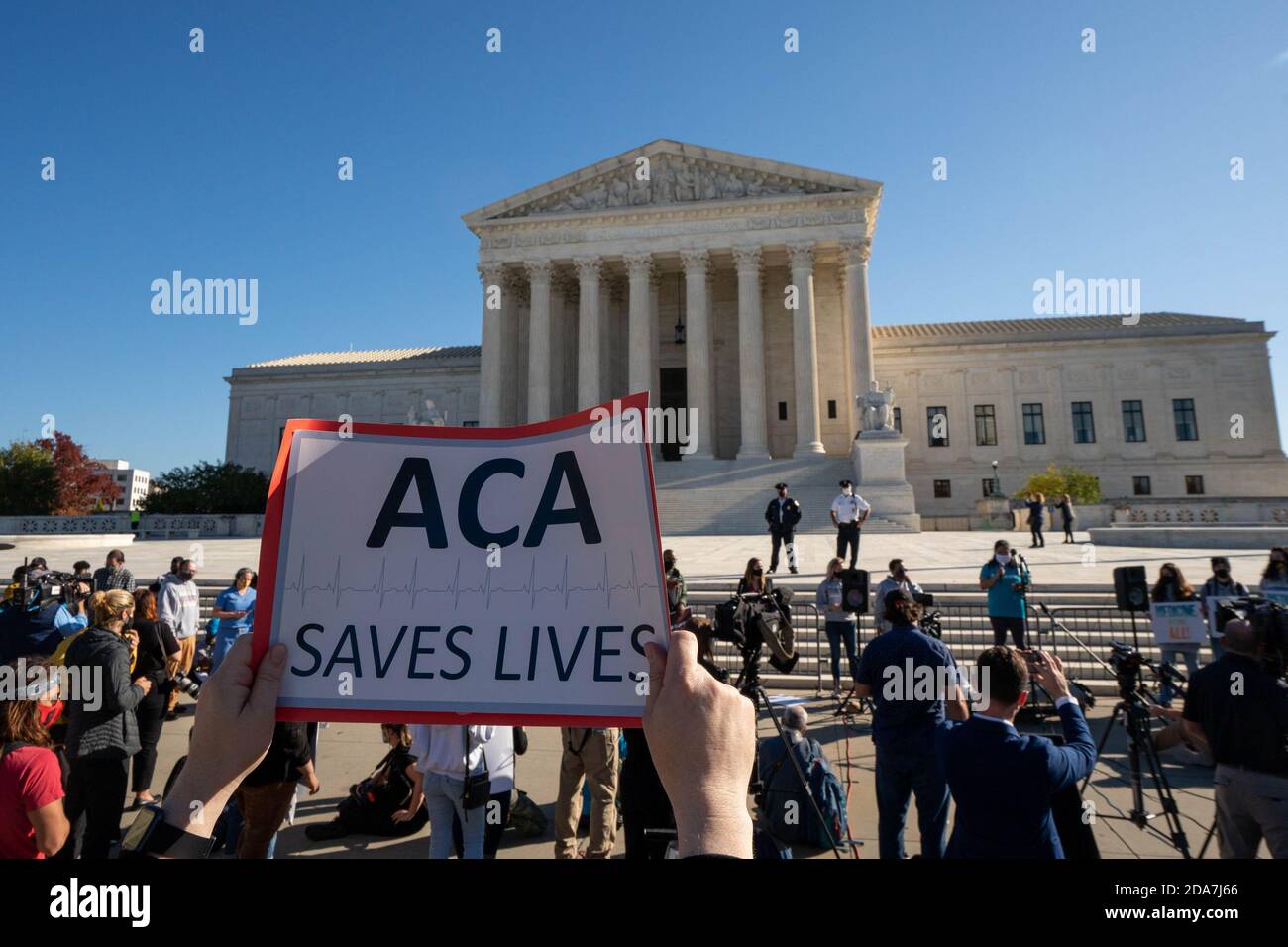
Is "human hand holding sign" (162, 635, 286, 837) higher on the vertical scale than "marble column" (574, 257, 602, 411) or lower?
lower

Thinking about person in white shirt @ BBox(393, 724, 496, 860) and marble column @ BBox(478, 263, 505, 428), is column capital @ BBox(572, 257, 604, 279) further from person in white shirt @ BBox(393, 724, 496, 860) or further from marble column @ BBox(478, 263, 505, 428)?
person in white shirt @ BBox(393, 724, 496, 860)

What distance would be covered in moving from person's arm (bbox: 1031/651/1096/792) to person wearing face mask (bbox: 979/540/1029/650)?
5890mm

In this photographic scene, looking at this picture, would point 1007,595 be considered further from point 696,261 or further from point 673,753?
point 696,261

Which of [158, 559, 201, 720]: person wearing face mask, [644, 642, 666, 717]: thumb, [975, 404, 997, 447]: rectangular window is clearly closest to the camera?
[644, 642, 666, 717]: thumb

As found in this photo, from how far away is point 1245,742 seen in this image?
3574mm

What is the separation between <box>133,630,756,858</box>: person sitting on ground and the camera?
1.48 m

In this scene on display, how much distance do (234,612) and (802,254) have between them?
32.6 meters

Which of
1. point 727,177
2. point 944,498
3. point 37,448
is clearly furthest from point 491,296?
point 37,448

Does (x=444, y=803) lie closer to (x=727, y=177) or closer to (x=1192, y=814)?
(x=1192, y=814)

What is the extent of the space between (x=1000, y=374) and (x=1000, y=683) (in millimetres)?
46322

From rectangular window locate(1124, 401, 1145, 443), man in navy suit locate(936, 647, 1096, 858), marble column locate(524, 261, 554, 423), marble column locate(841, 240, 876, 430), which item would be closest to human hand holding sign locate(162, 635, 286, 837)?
man in navy suit locate(936, 647, 1096, 858)

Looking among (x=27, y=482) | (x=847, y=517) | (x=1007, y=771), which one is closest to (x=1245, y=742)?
(x=1007, y=771)

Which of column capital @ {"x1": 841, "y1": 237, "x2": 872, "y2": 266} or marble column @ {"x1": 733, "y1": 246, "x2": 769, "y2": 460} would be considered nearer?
column capital @ {"x1": 841, "y1": 237, "x2": 872, "y2": 266}

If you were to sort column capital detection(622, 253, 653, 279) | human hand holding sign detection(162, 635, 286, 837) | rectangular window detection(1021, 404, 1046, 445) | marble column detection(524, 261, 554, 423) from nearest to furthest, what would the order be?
1. human hand holding sign detection(162, 635, 286, 837)
2. column capital detection(622, 253, 653, 279)
3. marble column detection(524, 261, 554, 423)
4. rectangular window detection(1021, 404, 1046, 445)
